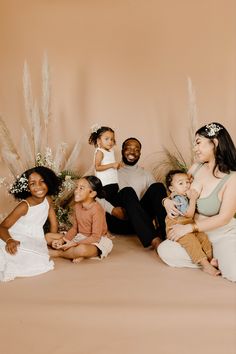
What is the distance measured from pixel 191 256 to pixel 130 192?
30.2 inches

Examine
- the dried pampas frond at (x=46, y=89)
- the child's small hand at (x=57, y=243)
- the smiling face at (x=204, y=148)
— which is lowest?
the child's small hand at (x=57, y=243)

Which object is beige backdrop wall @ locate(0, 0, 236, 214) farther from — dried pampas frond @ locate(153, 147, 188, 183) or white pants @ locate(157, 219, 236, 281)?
white pants @ locate(157, 219, 236, 281)

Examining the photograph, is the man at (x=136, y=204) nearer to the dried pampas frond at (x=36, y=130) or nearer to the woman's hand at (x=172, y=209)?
the woman's hand at (x=172, y=209)

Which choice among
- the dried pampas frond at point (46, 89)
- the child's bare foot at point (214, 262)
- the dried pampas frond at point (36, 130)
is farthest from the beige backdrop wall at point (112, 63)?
the child's bare foot at point (214, 262)

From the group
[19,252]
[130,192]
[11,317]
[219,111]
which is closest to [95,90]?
[219,111]

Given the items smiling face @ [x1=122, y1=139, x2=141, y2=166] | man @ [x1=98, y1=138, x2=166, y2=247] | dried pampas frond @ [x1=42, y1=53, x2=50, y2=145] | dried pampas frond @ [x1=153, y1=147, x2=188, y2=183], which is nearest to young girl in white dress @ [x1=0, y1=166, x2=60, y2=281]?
man @ [x1=98, y1=138, x2=166, y2=247]

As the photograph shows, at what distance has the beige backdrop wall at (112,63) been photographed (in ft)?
15.1

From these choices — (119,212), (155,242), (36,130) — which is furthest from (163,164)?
(155,242)

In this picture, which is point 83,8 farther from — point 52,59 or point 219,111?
point 219,111

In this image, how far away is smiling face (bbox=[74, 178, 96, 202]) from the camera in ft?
9.63

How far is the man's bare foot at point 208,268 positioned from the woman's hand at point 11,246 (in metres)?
1.09

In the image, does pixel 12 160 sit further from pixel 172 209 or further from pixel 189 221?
pixel 189 221

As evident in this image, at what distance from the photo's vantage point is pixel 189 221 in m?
2.76

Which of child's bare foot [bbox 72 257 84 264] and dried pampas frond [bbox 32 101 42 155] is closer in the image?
child's bare foot [bbox 72 257 84 264]
